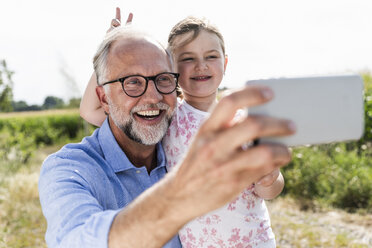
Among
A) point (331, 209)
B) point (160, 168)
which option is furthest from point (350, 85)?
point (331, 209)

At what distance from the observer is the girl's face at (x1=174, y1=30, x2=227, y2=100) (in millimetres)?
2344

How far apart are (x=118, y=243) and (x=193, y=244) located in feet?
3.84

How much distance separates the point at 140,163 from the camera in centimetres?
208

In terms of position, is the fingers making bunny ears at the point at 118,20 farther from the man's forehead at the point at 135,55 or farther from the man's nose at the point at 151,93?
the man's nose at the point at 151,93

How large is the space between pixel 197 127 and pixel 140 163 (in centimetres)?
40

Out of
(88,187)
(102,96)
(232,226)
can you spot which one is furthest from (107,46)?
(232,226)

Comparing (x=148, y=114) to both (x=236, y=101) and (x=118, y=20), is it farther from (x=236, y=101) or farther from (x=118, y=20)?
(x=236, y=101)

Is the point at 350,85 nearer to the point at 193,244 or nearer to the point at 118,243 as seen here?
the point at 118,243

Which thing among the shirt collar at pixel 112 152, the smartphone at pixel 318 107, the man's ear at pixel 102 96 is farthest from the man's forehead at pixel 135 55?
the smartphone at pixel 318 107

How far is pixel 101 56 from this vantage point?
204 cm

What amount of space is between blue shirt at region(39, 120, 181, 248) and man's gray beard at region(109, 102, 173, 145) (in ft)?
0.28

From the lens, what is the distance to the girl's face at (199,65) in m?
2.34

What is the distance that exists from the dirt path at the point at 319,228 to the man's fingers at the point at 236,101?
15.2ft

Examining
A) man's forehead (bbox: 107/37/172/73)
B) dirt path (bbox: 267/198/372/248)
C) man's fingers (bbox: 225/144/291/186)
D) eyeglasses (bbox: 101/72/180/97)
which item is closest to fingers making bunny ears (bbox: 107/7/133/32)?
man's forehead (bbox: 107/37/172/73)
